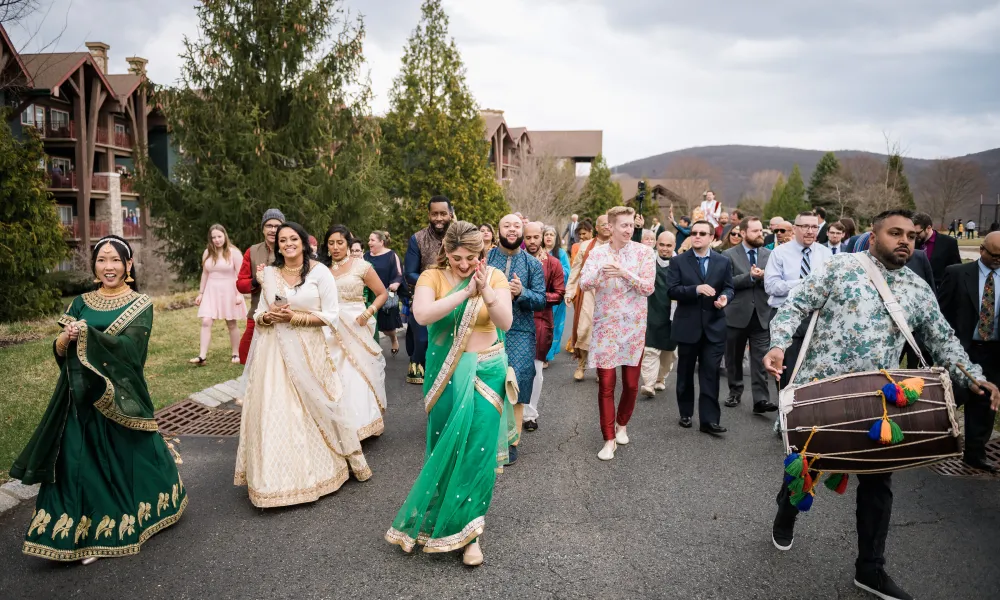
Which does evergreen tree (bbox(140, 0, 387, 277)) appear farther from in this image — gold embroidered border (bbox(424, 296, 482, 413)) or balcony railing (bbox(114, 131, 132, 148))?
balcony railing (bbox(114, 131, 132, 148))

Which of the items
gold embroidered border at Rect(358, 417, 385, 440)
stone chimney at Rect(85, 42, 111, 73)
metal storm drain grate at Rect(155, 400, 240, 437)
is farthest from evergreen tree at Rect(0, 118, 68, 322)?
stone chimney at Rect(85, 42, 111, 73)

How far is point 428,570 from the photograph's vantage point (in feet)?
13.1

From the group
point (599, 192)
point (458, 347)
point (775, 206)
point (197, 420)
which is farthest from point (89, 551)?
point (775, 206)

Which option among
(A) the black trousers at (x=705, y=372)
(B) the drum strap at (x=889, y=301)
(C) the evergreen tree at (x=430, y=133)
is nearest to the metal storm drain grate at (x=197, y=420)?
(A) the black trousers at (x=705, y=372)

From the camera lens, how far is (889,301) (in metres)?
3.84

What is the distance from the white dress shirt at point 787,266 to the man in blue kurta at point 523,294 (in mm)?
2957

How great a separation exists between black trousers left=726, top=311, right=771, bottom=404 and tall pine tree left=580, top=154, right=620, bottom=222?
119 feet

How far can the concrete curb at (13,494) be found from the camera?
4.89 metres

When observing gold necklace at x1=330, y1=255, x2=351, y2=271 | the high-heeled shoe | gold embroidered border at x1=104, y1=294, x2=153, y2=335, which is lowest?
the high-heeled shoe

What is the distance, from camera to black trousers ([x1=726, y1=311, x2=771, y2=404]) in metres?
7.61

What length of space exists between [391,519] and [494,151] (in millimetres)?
46001

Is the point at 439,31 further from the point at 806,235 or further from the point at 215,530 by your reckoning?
the point at 215,530

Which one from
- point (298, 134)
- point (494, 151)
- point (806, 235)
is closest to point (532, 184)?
point (494, 151)

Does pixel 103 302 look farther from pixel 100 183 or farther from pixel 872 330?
pixel 100 183
